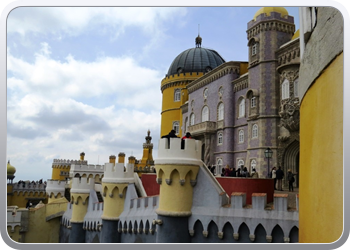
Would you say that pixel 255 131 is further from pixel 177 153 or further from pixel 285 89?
pixel 177 153

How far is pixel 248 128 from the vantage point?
2281cm

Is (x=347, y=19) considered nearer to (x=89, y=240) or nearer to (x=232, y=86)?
(x=89, y=240)

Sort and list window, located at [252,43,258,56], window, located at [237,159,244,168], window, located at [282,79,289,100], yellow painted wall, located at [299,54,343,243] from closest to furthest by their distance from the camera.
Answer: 1. yellow painted wall, located at [299,54,343,243]
2. window, located at [282,79,289,100]
3. window, located at [252,43,258,56]
4. window, located at [237,159,244,168]

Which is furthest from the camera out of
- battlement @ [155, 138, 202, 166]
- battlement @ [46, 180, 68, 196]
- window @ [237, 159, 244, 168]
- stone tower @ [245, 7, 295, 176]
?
window @ [237, 159, 244, 168]

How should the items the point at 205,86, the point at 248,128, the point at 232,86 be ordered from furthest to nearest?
the point at 205,86, the point at 232,86, the point at 248,128

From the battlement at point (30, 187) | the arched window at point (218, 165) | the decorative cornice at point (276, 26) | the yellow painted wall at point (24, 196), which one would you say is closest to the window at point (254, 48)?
the decorative cornice at point (276, 26)

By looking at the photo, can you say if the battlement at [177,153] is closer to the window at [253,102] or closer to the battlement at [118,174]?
the battlement at [118,174]

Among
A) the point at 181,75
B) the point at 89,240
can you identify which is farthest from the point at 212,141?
the point at 89,240

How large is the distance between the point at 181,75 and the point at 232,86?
11.7 m

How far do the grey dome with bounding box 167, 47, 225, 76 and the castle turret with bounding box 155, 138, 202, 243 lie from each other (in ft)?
94.8

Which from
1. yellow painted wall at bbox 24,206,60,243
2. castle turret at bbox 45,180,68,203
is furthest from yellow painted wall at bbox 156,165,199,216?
castle turret at bbox 45,180,68,203

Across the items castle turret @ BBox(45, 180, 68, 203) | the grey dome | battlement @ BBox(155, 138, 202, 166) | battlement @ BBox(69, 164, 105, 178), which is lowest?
castle turret @ BBox(45, 180, 68, 203)

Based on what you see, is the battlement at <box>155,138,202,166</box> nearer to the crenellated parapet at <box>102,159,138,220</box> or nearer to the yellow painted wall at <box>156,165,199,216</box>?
the yellow painted wall at <box>156,165,199,216</box>

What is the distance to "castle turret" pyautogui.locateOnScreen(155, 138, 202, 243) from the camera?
30.2 feet
